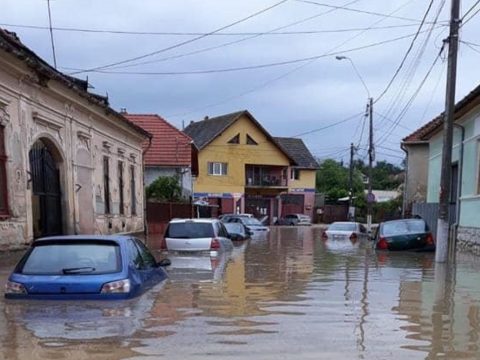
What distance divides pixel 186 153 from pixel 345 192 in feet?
137

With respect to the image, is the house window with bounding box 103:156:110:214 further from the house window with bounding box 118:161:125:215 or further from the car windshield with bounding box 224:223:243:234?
the car windshield with bounding box 224:223:243:234

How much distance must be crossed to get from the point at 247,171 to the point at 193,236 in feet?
156

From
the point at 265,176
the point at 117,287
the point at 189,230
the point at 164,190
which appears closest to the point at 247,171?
the point at 265,176

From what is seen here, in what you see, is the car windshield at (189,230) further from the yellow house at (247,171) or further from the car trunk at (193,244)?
the yellow house at (247,171)

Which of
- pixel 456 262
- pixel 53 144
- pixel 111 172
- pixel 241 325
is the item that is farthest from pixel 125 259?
pixel 111 172

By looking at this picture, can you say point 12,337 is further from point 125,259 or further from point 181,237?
point 181,237

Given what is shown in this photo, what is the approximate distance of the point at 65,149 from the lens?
1712cm

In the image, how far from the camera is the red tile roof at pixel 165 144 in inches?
1572

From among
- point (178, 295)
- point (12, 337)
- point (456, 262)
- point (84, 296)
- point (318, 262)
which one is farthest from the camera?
point (318, 262)

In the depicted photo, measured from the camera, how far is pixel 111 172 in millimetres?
22672

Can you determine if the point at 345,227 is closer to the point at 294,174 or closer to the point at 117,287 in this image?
the point at 117,287

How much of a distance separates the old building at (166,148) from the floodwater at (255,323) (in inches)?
1121

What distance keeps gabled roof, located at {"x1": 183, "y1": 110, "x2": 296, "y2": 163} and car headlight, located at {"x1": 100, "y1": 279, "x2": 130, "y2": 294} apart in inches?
2036

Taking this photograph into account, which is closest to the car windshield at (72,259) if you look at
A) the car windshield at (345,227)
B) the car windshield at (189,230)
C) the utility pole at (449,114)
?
the car windshield at (189,230)
